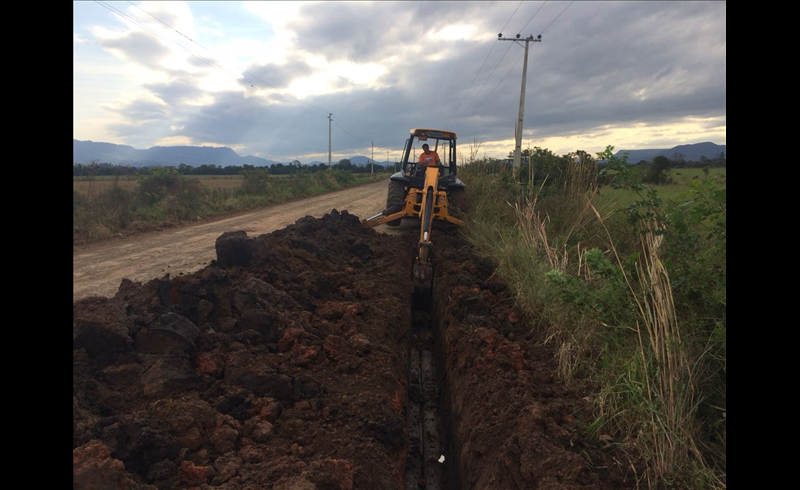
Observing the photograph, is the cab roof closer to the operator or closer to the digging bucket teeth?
the operator

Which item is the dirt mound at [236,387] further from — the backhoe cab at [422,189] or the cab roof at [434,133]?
the cab roof at [434,133]

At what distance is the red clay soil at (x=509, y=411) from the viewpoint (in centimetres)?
268

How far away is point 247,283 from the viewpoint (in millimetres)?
4832

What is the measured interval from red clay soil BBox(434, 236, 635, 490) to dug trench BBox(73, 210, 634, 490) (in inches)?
0.5

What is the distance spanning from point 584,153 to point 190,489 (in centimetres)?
742

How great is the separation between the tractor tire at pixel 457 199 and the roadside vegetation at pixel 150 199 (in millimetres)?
7176

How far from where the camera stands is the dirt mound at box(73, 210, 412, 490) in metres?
2.68

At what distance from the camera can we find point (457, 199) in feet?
35.0

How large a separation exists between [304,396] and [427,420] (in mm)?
1457

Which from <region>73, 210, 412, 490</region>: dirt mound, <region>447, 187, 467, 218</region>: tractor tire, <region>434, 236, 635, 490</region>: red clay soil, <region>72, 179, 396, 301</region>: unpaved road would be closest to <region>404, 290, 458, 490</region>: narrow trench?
<region>434, 236, 635, 490</region>: red clay soil

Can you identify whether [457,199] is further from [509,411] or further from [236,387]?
[236,387]

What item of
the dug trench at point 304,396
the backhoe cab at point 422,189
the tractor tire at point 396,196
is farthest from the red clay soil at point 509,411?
the tractor tire at point 396,196
